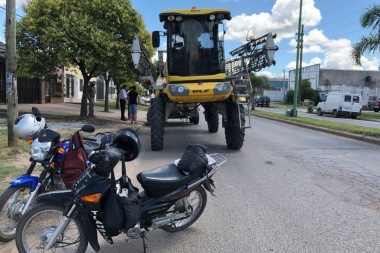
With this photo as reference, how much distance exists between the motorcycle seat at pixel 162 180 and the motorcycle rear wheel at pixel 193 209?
557 millimetres

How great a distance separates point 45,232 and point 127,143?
3.73 feet

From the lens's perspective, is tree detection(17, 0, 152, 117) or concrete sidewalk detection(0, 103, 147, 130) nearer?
tree detection(17, 0, 152, 117)

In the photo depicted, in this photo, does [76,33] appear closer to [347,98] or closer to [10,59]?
[10,59]

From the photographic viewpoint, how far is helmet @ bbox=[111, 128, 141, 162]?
3637 mm

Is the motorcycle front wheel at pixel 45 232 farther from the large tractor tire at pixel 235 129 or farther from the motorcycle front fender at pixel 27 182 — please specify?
the large tractor tire at pixel 235 129

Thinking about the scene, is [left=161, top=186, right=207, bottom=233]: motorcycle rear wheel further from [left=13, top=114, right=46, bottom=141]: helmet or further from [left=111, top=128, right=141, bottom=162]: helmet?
[left=13, top=114, right=46, bottom=141]: helmet

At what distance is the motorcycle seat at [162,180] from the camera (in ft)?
12.3

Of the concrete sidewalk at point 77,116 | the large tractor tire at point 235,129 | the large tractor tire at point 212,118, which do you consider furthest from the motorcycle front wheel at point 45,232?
the concrete sidewalk at point 77,116

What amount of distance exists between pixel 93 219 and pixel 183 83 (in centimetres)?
676

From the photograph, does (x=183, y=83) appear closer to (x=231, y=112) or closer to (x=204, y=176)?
(x=231, y=112)

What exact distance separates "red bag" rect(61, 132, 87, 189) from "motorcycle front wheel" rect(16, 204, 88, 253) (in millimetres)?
671

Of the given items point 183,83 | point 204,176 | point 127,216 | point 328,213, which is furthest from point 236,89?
point 127,216

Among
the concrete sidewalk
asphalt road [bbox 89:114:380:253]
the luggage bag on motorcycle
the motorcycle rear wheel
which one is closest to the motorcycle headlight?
the luggage bag on motorcycle

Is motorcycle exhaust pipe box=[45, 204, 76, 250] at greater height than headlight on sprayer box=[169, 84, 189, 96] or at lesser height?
lesser
